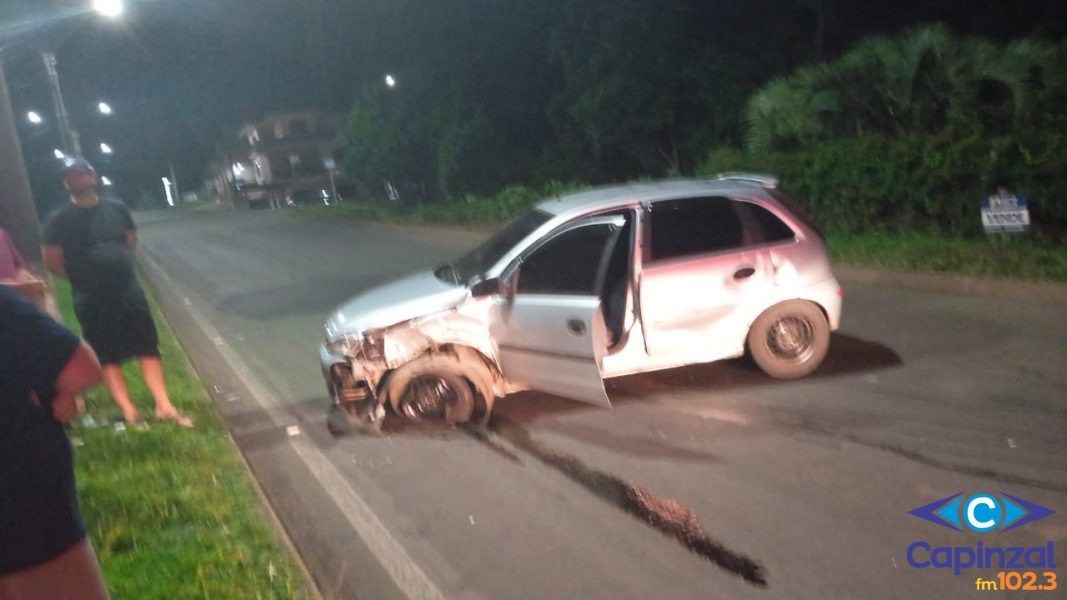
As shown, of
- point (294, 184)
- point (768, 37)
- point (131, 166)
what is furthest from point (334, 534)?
point (131, 166)

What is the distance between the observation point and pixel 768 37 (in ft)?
78.4

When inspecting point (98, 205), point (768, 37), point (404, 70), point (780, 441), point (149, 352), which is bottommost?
point (780, 441)

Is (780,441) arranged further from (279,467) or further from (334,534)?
(279,467)

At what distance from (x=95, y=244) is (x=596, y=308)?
363cm

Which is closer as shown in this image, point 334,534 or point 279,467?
A: point 334,534

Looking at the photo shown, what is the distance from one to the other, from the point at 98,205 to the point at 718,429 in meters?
4.69

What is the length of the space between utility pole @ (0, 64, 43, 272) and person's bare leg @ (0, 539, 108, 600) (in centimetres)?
753

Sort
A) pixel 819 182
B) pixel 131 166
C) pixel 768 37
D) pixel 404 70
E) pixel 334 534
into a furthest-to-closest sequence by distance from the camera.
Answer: pixel 131 166
pixel 404 70
pixel 768 37
pixel 819 182
pixel 334 534

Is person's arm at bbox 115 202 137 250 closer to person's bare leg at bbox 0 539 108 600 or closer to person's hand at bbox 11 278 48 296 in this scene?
person's hand at bbox 11 278 48 296

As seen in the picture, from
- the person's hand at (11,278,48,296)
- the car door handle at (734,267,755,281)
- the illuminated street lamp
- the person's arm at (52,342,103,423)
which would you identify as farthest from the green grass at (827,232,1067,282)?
the illuminated street lamp

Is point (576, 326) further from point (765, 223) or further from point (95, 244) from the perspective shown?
point (95, 244)

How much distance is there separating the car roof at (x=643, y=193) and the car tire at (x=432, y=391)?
1.45 metres

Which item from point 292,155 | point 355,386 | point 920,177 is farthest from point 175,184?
point 355,386

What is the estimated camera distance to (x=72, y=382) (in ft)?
9.45
